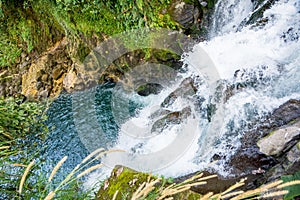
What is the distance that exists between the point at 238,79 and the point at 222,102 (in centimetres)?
51

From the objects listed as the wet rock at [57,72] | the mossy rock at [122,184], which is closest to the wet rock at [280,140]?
the mossy rock at [122,184]

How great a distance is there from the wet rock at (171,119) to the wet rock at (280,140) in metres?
1.76

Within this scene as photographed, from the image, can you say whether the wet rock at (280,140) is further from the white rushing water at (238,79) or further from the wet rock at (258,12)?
the wet rock at (258,12)

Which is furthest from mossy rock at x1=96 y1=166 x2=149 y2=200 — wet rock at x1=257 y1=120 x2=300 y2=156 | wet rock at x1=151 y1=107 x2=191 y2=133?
wet rock at x1=151 y1=107 x2=191 y2=133

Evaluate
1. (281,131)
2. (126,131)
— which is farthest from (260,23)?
(126,131)

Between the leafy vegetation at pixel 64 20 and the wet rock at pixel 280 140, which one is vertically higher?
the leafy vegetation at pixel 64 20

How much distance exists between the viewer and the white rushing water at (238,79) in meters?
3.94

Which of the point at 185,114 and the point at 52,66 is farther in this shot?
the point at 52,66

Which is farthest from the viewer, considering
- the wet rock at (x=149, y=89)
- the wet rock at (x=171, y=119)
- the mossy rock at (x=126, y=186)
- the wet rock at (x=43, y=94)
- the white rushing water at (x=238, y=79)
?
the wet rock at (x=43, y=94)

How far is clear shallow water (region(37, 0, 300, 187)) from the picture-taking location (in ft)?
13.1

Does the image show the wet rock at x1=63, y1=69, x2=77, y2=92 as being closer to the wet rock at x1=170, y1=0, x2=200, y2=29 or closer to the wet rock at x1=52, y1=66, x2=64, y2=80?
the wet rock at x1=52, y1=66, x2=64, y2=80

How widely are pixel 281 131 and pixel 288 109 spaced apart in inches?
22.9

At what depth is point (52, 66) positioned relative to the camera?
6.82 m

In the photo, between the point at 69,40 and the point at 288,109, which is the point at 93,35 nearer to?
the point at 69,40
